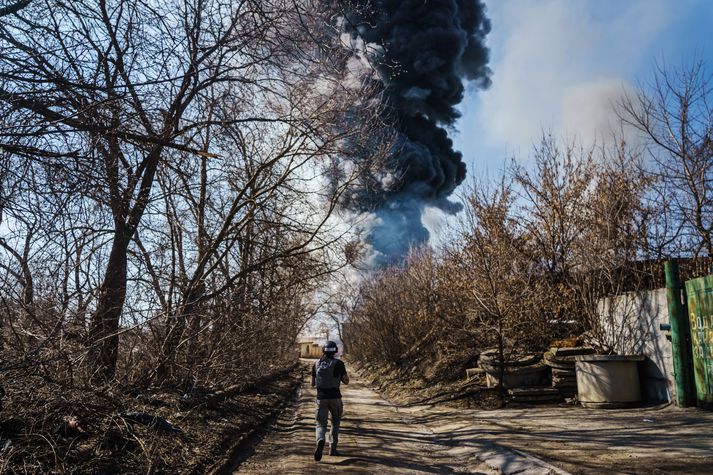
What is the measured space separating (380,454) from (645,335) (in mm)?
6162

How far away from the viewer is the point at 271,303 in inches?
551

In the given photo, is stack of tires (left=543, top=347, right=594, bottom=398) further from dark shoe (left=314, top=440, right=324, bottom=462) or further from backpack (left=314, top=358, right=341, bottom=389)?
dark shoe (left=314, top=440, right=324, bottom=462)

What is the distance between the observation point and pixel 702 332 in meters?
9.02

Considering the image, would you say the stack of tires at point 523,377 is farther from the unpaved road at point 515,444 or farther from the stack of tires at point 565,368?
the unpaved road at point 515,444

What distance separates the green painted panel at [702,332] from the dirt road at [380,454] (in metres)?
3.85

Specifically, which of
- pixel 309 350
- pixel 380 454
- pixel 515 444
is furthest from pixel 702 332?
pixel 309 350

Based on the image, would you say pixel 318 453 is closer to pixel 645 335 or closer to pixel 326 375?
pixel 326 375

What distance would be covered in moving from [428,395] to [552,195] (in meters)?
6.74

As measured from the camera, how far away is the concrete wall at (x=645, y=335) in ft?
33.6

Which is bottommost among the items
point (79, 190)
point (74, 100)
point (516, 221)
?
point (79, 190)

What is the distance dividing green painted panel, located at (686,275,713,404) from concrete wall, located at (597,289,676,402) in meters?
0.81

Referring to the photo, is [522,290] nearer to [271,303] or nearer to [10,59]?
[271,303]

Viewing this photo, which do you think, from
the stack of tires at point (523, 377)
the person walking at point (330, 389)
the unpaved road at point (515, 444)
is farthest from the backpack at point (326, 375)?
the stack of tires at point (523, 377)

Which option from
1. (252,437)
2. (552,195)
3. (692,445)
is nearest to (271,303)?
(252,437)
